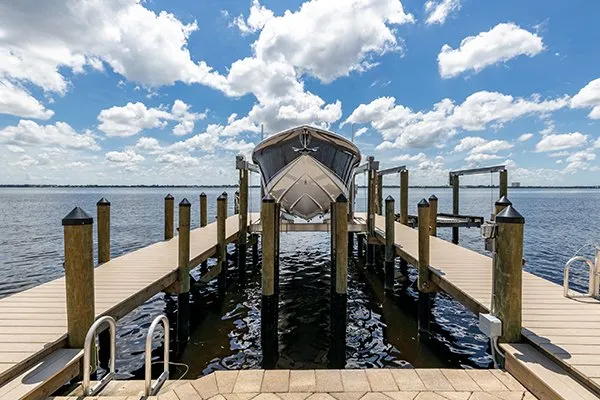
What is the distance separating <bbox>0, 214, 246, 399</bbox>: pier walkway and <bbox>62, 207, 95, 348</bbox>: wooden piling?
19 centimetres

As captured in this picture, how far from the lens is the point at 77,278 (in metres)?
4.21

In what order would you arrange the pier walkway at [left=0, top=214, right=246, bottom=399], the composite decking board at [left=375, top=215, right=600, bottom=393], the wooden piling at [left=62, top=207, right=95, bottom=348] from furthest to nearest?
1. the wooden piling at [left=62, top=207, right=95, bottom=348]
2. the composite decking board at [left=375, top=215, right=600, bottom=393]
3. the pier walkway at [left=0, top=214, right=246, bottom=399]

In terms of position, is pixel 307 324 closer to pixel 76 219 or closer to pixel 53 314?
pixel 53 314

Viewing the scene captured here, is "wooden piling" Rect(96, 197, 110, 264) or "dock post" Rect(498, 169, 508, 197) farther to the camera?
"dock post" Rect(498, 169, 508, 197)

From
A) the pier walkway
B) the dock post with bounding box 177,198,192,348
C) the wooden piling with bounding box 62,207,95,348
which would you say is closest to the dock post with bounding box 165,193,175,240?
the pier walkway

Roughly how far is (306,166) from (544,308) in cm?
774

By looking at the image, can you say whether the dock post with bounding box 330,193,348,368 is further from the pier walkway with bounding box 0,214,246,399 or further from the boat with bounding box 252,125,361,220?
the boat with bounding box 252,125,361,220

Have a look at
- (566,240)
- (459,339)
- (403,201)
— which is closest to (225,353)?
(459,339)

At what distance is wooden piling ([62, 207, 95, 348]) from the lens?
4191 millimetres

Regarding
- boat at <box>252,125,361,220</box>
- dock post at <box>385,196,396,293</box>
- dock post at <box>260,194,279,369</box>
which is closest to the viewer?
dock post at <box>260,194,279,369</box>

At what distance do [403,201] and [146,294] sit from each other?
1196cm

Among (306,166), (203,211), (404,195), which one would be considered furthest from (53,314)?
(404,195)

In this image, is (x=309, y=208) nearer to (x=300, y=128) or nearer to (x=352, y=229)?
(x=352, y=229)

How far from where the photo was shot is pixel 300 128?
11469 millimetres
